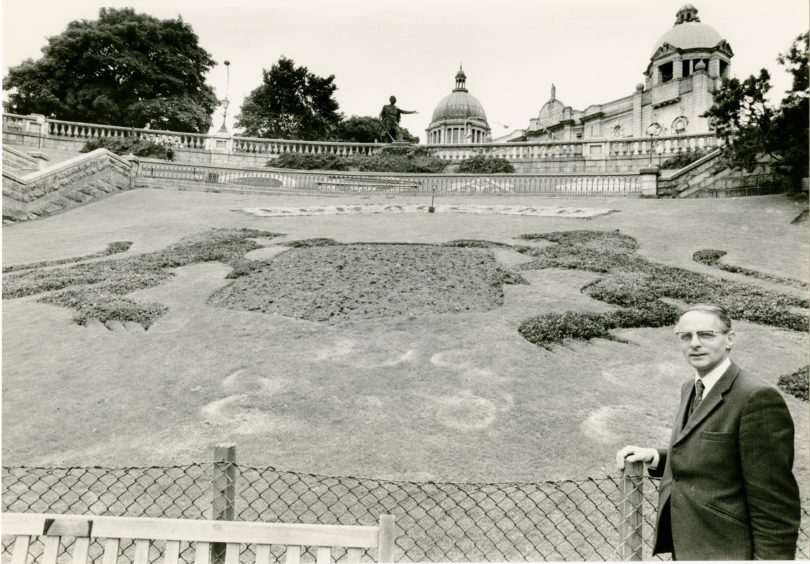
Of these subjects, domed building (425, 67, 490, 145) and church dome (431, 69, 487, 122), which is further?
church dome (431, 69, 487, 122)

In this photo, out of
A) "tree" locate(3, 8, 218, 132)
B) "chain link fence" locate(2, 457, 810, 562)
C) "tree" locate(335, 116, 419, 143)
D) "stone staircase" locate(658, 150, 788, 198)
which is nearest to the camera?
"chain link fence" locate(2, 457, 810, 562)

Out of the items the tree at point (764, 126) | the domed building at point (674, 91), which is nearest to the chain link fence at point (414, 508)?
the tree at point (764, 126)

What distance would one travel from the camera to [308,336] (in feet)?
24.3

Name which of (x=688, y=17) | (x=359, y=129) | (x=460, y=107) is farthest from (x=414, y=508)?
(x=460, y=107)

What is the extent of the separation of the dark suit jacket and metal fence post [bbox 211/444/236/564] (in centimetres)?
234

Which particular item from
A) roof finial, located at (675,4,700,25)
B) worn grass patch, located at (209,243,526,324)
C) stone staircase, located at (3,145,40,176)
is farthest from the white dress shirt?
stone staircase, located at (3,145,40,176)

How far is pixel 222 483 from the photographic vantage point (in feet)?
10.2

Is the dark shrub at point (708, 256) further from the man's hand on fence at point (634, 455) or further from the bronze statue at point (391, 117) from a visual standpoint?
the bronze statue at point (391, 117)

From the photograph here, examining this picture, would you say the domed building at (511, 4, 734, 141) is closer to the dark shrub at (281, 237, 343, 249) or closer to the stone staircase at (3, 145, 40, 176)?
the dark shrub at (281, 237, 343, 249)

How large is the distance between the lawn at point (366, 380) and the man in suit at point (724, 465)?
1990 mm

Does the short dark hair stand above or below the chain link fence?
above

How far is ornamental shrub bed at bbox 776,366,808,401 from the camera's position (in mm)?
5703

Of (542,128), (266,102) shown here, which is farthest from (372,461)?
(542,128)

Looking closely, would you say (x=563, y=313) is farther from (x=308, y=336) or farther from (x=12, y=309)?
(x=12, y=309)
